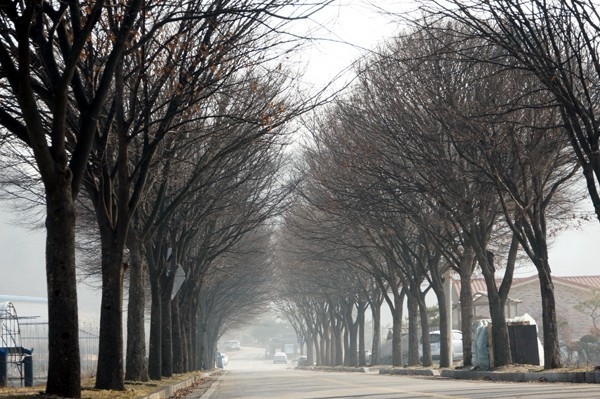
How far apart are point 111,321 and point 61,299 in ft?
16.5

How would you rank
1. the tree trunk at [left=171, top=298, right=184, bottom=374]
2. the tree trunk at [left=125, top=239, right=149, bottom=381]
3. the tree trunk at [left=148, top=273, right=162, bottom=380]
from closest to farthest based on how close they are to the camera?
the tree trunk at [left=125, top=239, right=149, bottom=381], the tree trunk at [left=148, top=273, right=162, bottom=380], the tree trunk at [left=171, top=298, right=184, bottom=374]

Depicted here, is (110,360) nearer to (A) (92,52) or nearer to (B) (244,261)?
(A) (92,52)

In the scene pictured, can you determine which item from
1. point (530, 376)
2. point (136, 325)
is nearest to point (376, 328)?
point (530, 376)

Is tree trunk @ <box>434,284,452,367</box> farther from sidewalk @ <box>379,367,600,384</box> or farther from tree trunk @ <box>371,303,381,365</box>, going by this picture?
tree trunk @ <box>371,303,381,365</box>

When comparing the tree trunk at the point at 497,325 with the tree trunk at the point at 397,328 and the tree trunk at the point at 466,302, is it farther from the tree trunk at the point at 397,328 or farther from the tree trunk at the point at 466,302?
the tree trunk at the point at 397,328

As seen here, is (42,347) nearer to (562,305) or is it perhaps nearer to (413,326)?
(413,326)

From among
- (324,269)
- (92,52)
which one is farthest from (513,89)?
(324,269)

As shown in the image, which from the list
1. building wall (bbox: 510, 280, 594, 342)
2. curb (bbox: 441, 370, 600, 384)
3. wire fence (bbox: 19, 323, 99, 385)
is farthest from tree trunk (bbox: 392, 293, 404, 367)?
building wall (bbox: 510, 280, 594, 342)

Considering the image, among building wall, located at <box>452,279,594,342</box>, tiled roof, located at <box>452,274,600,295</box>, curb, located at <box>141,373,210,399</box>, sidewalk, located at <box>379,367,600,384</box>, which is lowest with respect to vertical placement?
curb, located at <box>141,373,210,399</box>

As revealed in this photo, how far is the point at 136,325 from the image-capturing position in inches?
934

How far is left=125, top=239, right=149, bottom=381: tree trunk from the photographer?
23578mm

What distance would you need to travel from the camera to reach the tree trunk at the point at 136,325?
77.4 feet

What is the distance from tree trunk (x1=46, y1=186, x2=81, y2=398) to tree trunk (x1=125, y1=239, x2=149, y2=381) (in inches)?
374

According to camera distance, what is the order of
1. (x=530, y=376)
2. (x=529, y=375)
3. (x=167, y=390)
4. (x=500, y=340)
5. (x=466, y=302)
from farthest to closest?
1. (x=466, y=302)
2. (x=500, y=340)
3. (x=529, y=375)
4. (x=530, y=376)
5. (x=167, y=390)
